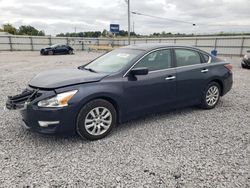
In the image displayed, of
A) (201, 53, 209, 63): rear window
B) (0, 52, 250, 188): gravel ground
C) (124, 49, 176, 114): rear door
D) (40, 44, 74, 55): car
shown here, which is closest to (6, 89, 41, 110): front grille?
(0, 52, 250, 188): gravel ground

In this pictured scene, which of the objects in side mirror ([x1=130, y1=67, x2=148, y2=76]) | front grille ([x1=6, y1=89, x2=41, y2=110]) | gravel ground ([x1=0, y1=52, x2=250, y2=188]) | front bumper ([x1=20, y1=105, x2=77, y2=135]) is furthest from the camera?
side mirror ([x1=130, y1=67, x2=148, y2=76])

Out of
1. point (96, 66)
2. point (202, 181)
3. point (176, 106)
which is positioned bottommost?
point (202, 181)

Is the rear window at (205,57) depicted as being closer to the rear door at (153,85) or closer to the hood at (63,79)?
the rear door at (153,85)

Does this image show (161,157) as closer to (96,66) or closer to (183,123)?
(183,123)

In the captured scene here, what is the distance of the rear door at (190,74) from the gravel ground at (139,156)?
0.51 meters

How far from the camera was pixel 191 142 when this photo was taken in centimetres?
316

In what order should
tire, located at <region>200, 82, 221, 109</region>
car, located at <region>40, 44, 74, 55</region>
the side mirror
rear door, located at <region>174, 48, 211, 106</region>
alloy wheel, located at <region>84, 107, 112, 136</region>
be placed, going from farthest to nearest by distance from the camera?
car, located at <region>40, 44, 74, 55</region>
tire, located at <region>200, 82, 221, 109</region>
rear door, located at <region>174, 48, 211, 106</region>
the side mirror
alloy wheel, located at <region>84, 107, 112, 136</region>

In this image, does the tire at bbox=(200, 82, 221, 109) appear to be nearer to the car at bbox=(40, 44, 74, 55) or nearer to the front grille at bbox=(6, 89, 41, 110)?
the front grille at bbox=(6, 89, 41, 110)

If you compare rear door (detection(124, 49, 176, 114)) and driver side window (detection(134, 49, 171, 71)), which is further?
driver side window (detection(134, 49, 171, 71))

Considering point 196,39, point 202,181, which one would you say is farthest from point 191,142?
point 196,39

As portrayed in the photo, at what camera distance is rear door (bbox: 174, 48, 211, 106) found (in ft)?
13.1

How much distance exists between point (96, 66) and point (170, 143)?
199 cm

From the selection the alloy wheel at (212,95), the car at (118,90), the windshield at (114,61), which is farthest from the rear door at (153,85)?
the alloy wheel at (212,95)

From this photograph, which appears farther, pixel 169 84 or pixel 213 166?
pixel 169 84
